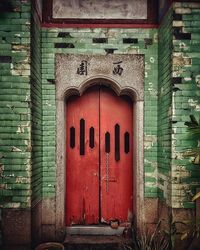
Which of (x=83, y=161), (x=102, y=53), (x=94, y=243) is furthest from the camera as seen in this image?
(x=83, y=161)

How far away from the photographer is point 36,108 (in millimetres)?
4527

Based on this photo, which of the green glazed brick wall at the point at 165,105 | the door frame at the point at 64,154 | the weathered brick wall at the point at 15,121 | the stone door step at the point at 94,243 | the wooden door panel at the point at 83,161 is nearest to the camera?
the weathered brick wall at the point at 15,121

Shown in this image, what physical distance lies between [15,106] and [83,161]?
1685mm

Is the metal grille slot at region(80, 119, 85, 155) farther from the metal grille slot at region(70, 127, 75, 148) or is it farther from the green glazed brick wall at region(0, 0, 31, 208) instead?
the green glazed brick wall at region(0, 0, 31, 208)

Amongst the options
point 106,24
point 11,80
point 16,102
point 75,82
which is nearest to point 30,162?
point 16,102

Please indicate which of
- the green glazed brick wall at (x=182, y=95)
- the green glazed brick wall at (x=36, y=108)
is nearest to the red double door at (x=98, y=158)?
the green glazed brick wall at (x=36, y=108)

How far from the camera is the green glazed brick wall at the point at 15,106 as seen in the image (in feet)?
13.7

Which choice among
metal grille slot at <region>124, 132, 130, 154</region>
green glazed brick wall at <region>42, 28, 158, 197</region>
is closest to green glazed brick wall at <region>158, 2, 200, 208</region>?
green glazed brick wall at <region>42, 28, 158, 197</region>

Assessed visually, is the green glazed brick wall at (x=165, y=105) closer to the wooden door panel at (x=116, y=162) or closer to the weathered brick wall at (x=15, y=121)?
the wooden door panel at (x=116, y=162)

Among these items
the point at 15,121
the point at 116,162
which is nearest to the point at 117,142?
the point at 116,162

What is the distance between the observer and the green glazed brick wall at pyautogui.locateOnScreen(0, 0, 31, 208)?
13.7 feet

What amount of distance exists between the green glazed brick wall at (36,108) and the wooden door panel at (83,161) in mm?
635

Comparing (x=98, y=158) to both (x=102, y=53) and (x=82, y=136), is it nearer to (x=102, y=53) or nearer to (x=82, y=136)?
(x=82, y=136)

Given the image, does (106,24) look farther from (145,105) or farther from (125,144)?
(125,144)
